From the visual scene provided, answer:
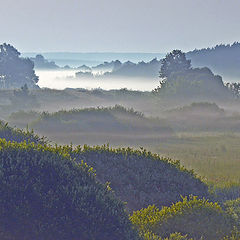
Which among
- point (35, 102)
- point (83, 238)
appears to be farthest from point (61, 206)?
point (35, 102)

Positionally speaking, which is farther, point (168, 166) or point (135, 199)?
point (168, 166)

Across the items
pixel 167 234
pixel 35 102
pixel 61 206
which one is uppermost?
pixel 35 102

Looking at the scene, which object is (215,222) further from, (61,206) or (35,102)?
(35,102)

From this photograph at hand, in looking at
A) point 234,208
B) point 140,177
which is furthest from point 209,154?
point 140,177

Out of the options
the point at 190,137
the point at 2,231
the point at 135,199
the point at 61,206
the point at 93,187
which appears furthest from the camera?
the point at 190,137

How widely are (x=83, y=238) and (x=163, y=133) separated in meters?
33.6

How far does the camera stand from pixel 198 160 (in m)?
28.3

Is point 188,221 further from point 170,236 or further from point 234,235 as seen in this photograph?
point 170,236

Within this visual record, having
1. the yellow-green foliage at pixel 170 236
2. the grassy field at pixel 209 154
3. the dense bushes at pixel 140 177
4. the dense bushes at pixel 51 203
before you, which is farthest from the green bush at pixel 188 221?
the grassy field at pixel 209 154

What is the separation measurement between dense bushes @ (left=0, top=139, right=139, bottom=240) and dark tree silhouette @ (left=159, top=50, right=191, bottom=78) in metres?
71.3

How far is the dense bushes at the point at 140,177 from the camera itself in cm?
1435

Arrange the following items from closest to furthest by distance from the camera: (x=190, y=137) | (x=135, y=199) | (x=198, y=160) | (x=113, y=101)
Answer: (x=135, y=199), (x=198, y=160), (x=190, y=137), (x=113, y=101)

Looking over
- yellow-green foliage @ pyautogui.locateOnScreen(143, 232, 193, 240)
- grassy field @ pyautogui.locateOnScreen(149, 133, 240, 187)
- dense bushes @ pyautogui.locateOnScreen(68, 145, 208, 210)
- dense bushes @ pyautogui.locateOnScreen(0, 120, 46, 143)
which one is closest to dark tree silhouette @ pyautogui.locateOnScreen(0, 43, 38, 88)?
grassy field @ pyautogui.locateOnScreen(149, 133, 240, 187)

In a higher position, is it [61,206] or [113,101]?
[113,101]
